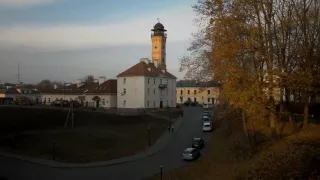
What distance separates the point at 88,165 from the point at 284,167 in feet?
68.3

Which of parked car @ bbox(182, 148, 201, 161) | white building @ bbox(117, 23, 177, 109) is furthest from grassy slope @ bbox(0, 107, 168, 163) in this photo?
white building @ bbox(117, 23, 177, 109)

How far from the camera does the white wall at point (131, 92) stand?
6475 cm

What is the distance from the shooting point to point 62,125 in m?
51.8

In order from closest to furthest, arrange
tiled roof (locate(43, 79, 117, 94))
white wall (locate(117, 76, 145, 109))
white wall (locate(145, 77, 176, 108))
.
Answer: white wall (locate(117, 76, 145, 109)), white wall (locate(145, 77, 176, 108)), tiled roof (locate(43, 79, 117, 94))

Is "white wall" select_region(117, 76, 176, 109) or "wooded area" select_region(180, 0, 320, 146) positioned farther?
"white wall" select_region(117, 76, 176, 109)

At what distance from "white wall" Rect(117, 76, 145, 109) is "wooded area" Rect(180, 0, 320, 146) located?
44.4 m

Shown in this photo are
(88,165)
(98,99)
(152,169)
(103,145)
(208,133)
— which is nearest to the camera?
(152,169)

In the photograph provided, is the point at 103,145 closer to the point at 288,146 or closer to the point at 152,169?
the point at 152,169

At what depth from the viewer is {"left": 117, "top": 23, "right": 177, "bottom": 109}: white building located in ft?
213

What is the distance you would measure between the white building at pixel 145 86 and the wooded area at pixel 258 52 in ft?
146

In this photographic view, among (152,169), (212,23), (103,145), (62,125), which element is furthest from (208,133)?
(212,23)

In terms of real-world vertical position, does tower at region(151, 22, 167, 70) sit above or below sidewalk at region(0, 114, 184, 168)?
above

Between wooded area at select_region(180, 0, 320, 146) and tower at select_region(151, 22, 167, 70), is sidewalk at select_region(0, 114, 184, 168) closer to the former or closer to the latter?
wooded area at select_region(180, 0, 320, 146)

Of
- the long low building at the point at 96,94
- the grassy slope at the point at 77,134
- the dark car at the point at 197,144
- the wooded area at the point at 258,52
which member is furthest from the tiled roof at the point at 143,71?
the wooded area at the point at 258,52
